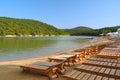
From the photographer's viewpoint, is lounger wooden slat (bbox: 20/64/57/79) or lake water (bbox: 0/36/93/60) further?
lake water (bbox: 0/36/93/60)

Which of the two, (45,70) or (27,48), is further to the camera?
(27,48)

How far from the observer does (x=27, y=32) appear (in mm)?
137500

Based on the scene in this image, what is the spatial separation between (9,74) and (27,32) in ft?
428

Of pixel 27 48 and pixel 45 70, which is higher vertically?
pixel 45 70

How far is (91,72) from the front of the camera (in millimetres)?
6523

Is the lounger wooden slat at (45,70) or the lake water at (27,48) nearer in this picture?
the lounger wooden slat at (45,70)

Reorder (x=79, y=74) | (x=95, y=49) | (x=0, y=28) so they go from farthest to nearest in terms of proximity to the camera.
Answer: (x=0, y=28)
(x=95, y=49)
(x=79, y=74)

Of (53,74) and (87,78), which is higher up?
(87,78)

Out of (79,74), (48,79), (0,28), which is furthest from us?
(0,28)

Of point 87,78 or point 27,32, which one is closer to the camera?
point 87,78

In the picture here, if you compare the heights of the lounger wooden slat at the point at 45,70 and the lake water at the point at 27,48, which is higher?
the lounger wooden slat at the point at 45,70

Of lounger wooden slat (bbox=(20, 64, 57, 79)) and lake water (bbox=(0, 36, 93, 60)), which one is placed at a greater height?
lounger wooden slat (bbox=(20, 64, 57, 79))

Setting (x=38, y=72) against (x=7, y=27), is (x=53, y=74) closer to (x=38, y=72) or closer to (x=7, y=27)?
(x=38, y=72)

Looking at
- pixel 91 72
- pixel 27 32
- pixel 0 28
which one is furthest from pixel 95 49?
pixel 27 32
